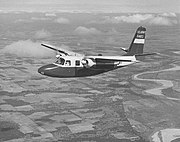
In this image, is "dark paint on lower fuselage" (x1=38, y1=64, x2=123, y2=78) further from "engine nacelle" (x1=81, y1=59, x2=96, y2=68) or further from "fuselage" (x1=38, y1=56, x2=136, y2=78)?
"engine nacelle" (x1=81, y1=59, x2=96, y2=68)

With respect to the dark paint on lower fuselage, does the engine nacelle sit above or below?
above

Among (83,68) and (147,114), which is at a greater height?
(83,68)

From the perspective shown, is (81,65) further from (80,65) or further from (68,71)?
(68,71)

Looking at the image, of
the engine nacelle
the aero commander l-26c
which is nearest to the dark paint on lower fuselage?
the aero commander l-26c

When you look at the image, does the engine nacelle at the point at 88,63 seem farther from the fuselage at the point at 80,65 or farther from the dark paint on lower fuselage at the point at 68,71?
the dark paint on lower fuselage at the point at 68,71

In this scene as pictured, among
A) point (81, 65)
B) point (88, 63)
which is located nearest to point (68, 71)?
point (81, 65)

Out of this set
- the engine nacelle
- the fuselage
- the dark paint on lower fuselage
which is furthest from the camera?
the dark paint on lower fuselage

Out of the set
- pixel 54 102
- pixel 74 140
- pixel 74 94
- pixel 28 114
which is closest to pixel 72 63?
pixel 74 140

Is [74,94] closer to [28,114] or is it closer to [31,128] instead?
[28,114]
